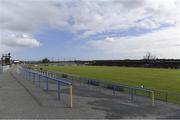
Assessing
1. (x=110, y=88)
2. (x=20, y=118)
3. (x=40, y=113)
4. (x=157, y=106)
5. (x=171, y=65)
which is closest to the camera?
(x=20, y=118)

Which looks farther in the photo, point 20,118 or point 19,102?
point 19,102

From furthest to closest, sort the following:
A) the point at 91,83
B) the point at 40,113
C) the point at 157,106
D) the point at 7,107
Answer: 1. the point at 91,83
2. the point at 157,106
3. the point at 7,107
4. the point at 40,113

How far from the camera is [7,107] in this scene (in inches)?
458

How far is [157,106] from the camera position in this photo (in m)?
14.1

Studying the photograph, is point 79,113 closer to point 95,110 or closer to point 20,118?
point 95,110

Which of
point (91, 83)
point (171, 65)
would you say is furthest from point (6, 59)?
point (91, 83)

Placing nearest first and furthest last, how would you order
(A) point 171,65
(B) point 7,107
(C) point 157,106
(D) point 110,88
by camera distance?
(B) point 7,107 → (C) point 157,106 → (D) point 110,88 → (A) point 171,65

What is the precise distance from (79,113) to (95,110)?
3.37 feet

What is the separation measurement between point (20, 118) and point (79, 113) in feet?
6.72

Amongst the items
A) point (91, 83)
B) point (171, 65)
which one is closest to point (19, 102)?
point (91, 83)

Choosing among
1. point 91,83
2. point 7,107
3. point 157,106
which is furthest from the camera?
point 91,83

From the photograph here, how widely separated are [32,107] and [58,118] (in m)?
2.12

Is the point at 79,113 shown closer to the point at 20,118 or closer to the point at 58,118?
the point at 58,118

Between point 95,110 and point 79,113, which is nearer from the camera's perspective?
point 79,113
